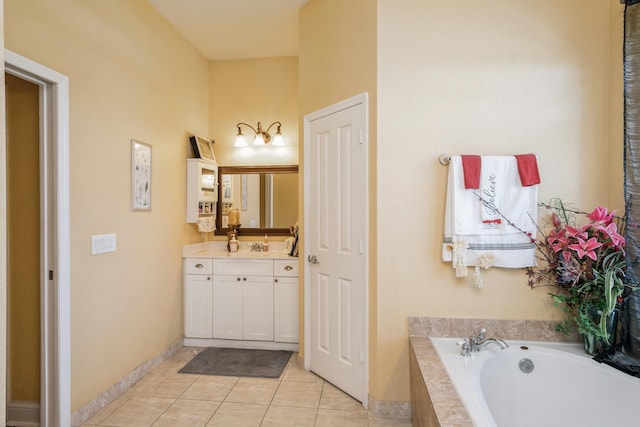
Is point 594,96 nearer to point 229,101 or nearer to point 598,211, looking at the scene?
point 598,211

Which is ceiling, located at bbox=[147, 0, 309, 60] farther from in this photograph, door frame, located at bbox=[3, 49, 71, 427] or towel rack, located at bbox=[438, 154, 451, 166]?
towel rack, located at bbox=[438, 154, 451, 166]

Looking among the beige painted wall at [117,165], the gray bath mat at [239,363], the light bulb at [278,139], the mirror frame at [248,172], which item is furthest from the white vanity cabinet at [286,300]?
the light bulb at [278,139]

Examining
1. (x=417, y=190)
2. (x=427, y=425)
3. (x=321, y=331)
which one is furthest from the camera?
(x=321, y=331)

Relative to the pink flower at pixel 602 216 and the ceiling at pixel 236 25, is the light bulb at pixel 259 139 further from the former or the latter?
the pink flower at pixel 602 216

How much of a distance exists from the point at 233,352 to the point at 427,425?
2134 millimetres

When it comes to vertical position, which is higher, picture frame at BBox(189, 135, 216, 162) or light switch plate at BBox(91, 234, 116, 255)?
picture frame at BBox(189, 135, 216, 162)

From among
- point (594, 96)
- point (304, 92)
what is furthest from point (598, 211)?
point (304, 92)

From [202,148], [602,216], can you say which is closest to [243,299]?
[202,148]

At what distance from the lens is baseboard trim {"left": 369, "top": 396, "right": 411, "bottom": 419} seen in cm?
225

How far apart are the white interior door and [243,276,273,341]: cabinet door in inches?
22.0

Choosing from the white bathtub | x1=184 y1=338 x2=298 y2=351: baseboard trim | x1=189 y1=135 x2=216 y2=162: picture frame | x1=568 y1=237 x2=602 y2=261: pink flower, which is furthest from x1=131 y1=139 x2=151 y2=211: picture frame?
x1=568 y1=237 x2=602 y2=261: pink flower

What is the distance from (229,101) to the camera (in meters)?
3.96

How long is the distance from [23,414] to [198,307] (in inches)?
56.6

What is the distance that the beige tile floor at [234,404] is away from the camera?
222cm
